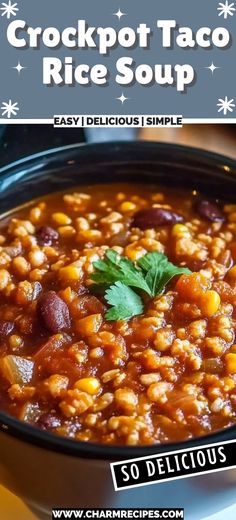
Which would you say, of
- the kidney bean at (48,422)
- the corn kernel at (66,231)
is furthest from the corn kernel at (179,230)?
the kidney bean at (48,422)

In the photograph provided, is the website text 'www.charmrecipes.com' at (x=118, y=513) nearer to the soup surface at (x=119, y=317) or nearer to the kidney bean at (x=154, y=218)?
the soup surface at (x=119, y=317)

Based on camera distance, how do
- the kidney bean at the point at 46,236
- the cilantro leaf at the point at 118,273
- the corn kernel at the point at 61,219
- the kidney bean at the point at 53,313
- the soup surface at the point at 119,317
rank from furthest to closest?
the corn kernel at the point at 61,219 → the kidney bean at the point at 46,236 → the cilantro leaf at the point at 118,273 → the kidney bean at the point at 53,313 → the soup surface at the point at 119,317

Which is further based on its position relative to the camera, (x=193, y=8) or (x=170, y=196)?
(x=170, y=196)

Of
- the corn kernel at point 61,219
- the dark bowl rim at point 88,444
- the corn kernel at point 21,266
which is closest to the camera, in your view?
the dark bowl rim at point 88,444

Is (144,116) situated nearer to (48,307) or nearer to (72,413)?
(48,307)

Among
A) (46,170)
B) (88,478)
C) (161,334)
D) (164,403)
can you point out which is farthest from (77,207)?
(88,478)

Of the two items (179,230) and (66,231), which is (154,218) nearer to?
(179,230)

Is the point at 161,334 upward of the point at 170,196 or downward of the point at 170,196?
downward
